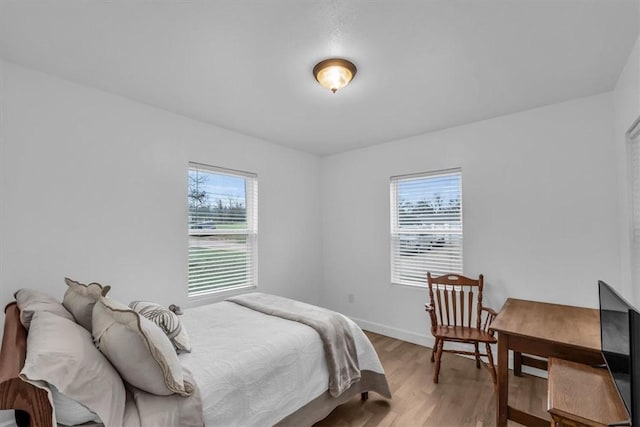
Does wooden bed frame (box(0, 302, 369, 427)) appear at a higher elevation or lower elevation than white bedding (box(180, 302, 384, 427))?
higher

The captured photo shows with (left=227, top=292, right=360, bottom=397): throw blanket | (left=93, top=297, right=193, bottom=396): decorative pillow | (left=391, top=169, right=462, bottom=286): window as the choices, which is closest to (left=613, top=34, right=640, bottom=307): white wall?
(left=391, top=169, right=462, bottom=286): window

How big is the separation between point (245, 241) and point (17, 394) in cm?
274

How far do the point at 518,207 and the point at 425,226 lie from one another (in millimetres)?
985

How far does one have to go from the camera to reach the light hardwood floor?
2.17 m

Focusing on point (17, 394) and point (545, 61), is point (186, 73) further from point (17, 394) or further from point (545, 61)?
point (545, 61)

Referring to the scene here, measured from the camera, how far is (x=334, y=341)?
7.06ft

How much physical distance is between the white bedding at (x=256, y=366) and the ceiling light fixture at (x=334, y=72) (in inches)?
70.1

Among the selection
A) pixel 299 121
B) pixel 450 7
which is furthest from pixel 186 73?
pixel 450 7

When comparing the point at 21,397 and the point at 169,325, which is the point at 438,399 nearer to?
the point at 169,325

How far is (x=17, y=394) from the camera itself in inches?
38.6

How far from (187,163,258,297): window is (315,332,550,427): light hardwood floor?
1828 mm

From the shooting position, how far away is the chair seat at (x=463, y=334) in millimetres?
2607

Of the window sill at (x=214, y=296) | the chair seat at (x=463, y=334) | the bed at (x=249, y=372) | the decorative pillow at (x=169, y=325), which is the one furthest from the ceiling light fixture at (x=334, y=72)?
the window sill at (x=214, y=296)

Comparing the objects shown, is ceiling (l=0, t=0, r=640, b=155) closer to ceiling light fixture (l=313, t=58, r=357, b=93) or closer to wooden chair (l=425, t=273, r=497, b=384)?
ceiling light fixture (l=313, t=58, r=357, b=93)
